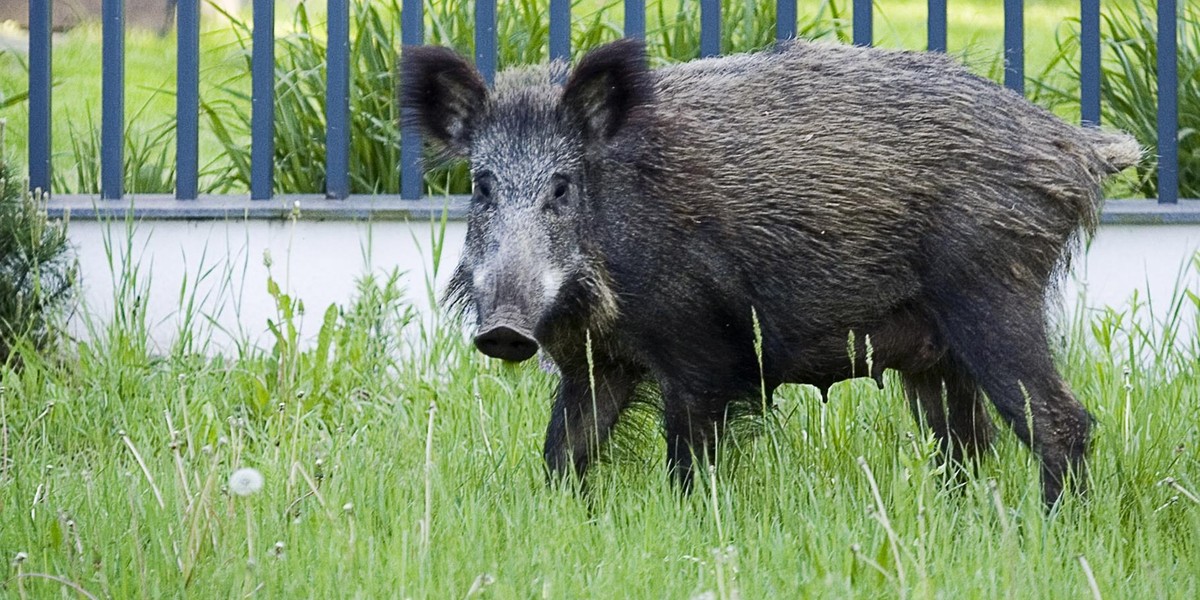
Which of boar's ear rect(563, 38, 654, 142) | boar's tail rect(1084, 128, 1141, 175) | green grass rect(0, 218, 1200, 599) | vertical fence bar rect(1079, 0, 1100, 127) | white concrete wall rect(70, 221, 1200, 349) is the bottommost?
green grass rect(0, 218, 1200, 599)

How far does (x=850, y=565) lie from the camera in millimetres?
3045

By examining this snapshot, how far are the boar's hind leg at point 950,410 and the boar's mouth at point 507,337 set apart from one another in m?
1.41

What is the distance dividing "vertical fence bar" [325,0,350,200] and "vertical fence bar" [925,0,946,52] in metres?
2.16

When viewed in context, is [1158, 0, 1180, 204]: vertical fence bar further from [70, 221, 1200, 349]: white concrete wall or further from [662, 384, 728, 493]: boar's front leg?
[662, 384, 728, 493]: boar's front leg

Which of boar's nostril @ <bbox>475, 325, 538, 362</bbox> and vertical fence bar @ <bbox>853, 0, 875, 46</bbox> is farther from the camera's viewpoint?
vertical fence bar @ <bbox>853, 0, 875, 46</bbox>

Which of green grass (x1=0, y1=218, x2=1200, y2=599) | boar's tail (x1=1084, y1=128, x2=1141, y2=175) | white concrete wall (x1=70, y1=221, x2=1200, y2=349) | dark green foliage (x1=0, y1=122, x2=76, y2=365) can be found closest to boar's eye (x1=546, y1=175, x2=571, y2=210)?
green grass (x1=0, y1=218, x2=1200, y2=599)

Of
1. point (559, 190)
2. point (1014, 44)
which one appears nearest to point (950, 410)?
point (559, 190)

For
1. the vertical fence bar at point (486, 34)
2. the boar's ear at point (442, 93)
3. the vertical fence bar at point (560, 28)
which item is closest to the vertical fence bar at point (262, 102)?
the vertical fence bar at point (486, 34)

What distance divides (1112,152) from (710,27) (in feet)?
6.34

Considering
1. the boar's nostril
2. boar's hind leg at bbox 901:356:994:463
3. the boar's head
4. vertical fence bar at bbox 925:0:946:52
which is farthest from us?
vertical fence bar at bbox 925:0:946:52

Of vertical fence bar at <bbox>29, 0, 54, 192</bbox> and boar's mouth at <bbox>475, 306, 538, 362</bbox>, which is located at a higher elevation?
vertical fence bar at <bbox>29, 0, 54, 192</bbox>

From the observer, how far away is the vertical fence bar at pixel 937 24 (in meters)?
5.88

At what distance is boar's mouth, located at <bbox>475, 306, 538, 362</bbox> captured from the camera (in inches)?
137

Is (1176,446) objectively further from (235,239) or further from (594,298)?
(235,239)
